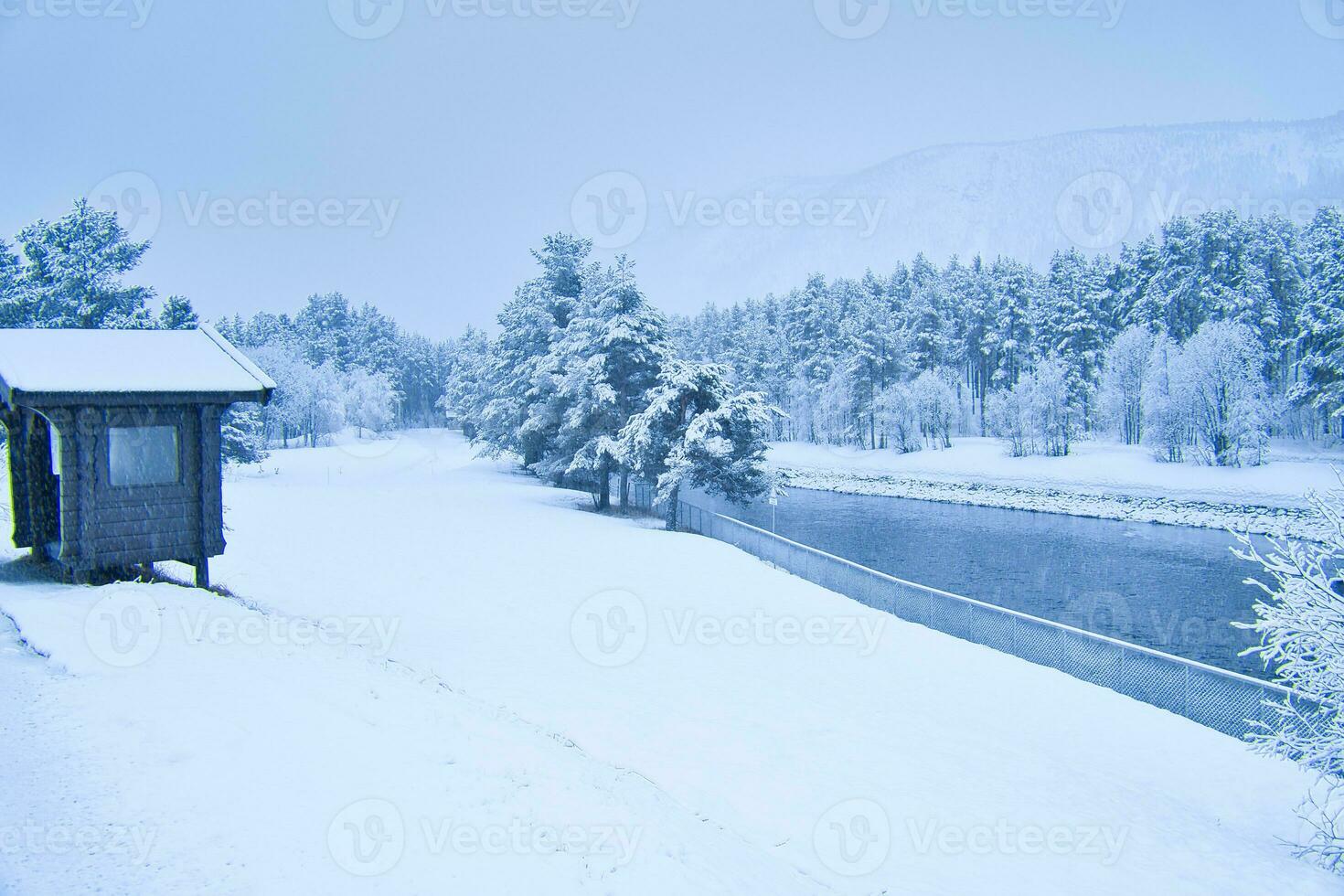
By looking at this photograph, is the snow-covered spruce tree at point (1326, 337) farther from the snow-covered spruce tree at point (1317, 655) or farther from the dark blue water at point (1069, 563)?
the snow-covered spruce tree at point (1317, 655)

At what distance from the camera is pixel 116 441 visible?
14.0m

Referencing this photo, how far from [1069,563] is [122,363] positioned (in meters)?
33.6

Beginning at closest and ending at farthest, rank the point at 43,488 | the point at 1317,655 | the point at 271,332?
the point at 1317,655, the point at 43,488, the point at 271,332

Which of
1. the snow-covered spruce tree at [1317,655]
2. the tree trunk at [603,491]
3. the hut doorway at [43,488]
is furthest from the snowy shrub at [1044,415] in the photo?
the hut doorway at [43,488]

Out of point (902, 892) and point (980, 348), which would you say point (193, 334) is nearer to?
point (902, 892)

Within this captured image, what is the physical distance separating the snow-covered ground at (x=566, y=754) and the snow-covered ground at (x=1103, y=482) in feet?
76.4

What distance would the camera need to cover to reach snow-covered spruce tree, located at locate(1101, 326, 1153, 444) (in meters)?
61.7

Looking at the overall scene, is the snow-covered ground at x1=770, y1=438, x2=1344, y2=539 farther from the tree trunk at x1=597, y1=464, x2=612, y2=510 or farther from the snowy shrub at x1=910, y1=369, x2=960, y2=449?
the tree trunk at x1=597, y1=464, x2=612, y2=510

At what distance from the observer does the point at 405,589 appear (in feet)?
60.8

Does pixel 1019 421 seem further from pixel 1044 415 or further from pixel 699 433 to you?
pixel 699 433

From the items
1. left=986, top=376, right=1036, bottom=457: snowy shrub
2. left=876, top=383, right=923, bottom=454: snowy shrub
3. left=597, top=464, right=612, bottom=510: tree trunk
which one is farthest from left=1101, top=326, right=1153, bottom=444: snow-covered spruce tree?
left=597, top=464, right=612, bottom=510: tree trunk

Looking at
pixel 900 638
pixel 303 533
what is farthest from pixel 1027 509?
pixel 303 533

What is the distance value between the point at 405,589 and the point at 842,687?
10.7 meters

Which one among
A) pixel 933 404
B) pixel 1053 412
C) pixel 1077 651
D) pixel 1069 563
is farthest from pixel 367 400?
pixel 1077 651
